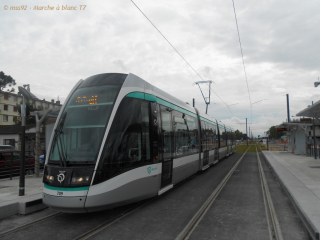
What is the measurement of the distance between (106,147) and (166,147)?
2709mm

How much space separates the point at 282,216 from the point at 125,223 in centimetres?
376

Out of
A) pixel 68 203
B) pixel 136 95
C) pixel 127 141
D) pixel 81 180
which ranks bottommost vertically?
pixel 68 203

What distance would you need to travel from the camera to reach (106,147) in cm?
555

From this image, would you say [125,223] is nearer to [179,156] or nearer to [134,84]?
[134,84]

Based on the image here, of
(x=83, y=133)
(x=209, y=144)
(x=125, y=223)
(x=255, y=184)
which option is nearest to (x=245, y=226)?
(x=125, y=223)

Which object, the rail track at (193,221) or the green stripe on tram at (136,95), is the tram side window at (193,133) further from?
the green stripe on tram at (136,95)

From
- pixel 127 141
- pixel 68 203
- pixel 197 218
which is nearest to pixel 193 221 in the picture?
pixel 197 218

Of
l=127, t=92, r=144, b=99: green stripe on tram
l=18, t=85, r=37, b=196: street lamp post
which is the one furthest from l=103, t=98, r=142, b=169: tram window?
l=18, t=85, r=37, b=196: street lamp post

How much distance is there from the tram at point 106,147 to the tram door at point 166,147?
30 millimetres

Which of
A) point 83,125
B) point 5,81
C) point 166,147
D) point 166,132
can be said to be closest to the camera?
point 83,125

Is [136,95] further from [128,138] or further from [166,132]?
[166,132]

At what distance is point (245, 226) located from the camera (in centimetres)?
544

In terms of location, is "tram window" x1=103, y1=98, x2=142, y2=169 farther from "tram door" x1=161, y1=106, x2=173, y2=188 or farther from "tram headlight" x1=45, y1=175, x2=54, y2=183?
"tram door" x1=161, y1=106, x2=173, y2=188

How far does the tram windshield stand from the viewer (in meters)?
5.58
